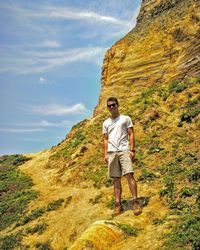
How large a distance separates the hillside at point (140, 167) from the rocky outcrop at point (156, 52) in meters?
0.09

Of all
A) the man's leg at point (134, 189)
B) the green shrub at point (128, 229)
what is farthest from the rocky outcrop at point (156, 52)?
the green shrub at point (128, 229)

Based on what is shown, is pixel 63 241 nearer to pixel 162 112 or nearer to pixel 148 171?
A: pixel 148 171

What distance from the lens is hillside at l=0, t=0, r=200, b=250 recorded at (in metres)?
8.25

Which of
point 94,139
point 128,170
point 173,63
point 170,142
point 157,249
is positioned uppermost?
point 173,63

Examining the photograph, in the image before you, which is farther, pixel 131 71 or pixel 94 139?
pixel 131 71

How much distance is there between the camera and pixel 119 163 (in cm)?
927

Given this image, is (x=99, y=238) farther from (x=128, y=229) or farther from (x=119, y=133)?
(x=119, y=133)

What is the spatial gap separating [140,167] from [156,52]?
1508cm

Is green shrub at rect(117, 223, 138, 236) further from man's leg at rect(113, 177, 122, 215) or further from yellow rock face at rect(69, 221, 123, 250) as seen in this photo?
man's leg at rect(113, 177, 122, 215)

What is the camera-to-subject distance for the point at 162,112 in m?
19.8

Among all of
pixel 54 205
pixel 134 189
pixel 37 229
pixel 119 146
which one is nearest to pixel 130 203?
pixel 134 189

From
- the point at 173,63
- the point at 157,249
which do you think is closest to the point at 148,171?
the point at 157,249

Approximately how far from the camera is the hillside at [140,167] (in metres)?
8.25

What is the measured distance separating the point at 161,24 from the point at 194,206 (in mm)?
22424
